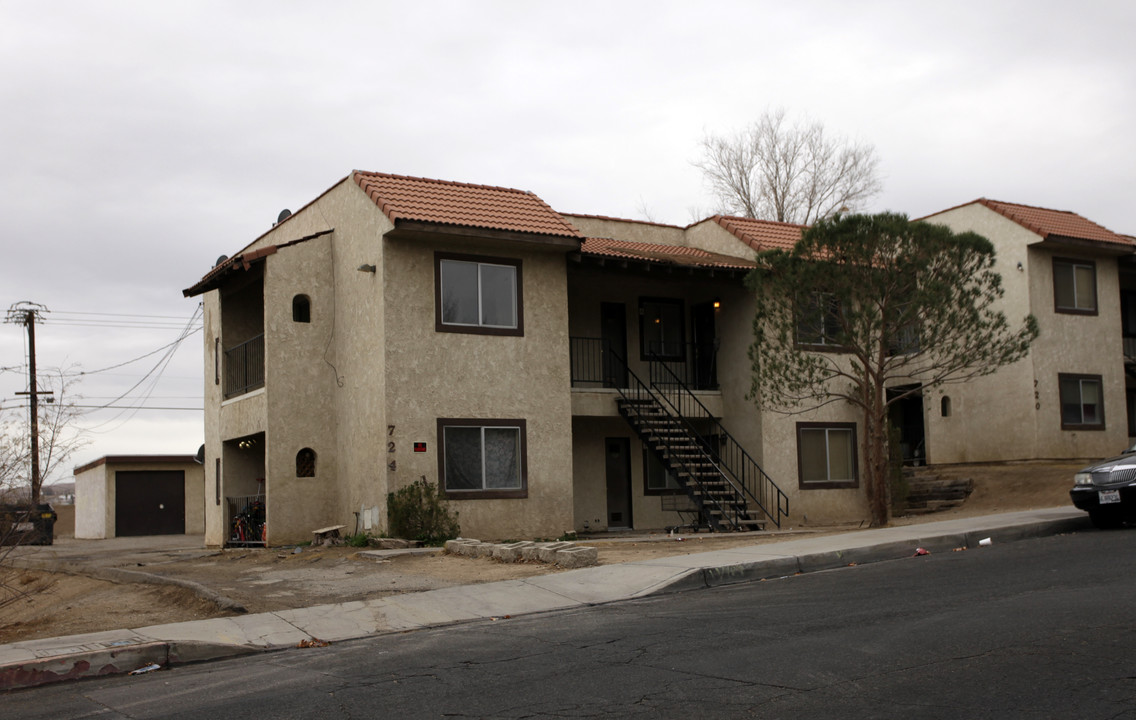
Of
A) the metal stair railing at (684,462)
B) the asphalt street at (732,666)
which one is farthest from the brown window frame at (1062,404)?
the asphalt street at (732,666)

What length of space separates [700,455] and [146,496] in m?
23.8

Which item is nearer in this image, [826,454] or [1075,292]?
[826,454]

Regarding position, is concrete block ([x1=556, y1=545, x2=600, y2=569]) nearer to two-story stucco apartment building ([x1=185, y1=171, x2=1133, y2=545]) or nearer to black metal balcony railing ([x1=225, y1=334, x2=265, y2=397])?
two-story stucco apartment building ([x1=185, y1=171, x2=1133, y2=545])

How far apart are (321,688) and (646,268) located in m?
14.6

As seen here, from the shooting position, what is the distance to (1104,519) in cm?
1562

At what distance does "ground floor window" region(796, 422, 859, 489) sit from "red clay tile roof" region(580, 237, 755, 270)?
397 centimetres

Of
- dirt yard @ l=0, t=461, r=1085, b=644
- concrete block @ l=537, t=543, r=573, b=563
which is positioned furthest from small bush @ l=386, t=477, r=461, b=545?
concrete block @ l=537, t=543, r=573, b=563

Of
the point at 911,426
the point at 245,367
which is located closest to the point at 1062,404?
the point at 911,426

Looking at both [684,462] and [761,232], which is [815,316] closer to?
[684,462]

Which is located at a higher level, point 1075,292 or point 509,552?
point 1075,292

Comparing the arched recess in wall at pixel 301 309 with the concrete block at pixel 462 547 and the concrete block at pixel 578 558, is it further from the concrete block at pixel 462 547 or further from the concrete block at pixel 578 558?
the concrete block at pixel 578 558

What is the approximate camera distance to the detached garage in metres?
36.3

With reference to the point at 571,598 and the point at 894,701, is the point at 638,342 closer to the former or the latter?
the point at 571,598

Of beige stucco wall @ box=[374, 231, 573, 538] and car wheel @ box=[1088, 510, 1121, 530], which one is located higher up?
beige stucco wall @ box=[374, 231, 573, 538]
